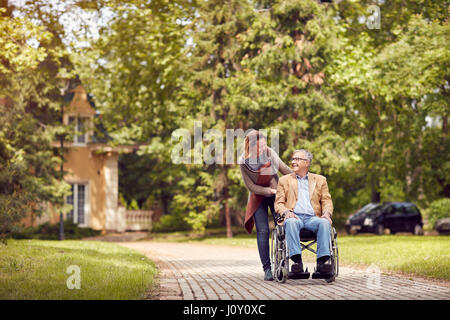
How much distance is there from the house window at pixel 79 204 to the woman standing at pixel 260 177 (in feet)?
77.3

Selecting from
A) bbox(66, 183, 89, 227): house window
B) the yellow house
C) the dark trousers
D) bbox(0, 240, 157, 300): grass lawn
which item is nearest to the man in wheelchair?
the dark trousers

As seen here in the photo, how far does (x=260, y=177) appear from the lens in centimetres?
885

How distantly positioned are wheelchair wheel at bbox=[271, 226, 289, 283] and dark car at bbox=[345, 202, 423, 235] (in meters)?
20.0

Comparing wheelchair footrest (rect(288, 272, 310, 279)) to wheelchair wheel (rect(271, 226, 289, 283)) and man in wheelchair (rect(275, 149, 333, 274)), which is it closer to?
man in wheelchair (rect(275, 149, 333, 274))

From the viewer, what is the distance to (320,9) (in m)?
22.5

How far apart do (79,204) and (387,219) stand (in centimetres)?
1457

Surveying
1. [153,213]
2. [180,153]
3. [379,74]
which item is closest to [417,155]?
[379,74]

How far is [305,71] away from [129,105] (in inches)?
331

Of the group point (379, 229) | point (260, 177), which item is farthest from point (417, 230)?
point (260, 177)

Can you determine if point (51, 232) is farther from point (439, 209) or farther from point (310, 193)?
point (310, 193)

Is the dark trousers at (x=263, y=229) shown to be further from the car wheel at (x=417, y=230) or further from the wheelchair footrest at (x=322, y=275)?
the car wheel at (x=417, y=230)

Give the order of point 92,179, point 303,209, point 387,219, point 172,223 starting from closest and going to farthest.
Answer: point 303,209
point 387,219
point 92,179
point 172,223

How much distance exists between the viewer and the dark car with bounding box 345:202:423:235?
28031mm
